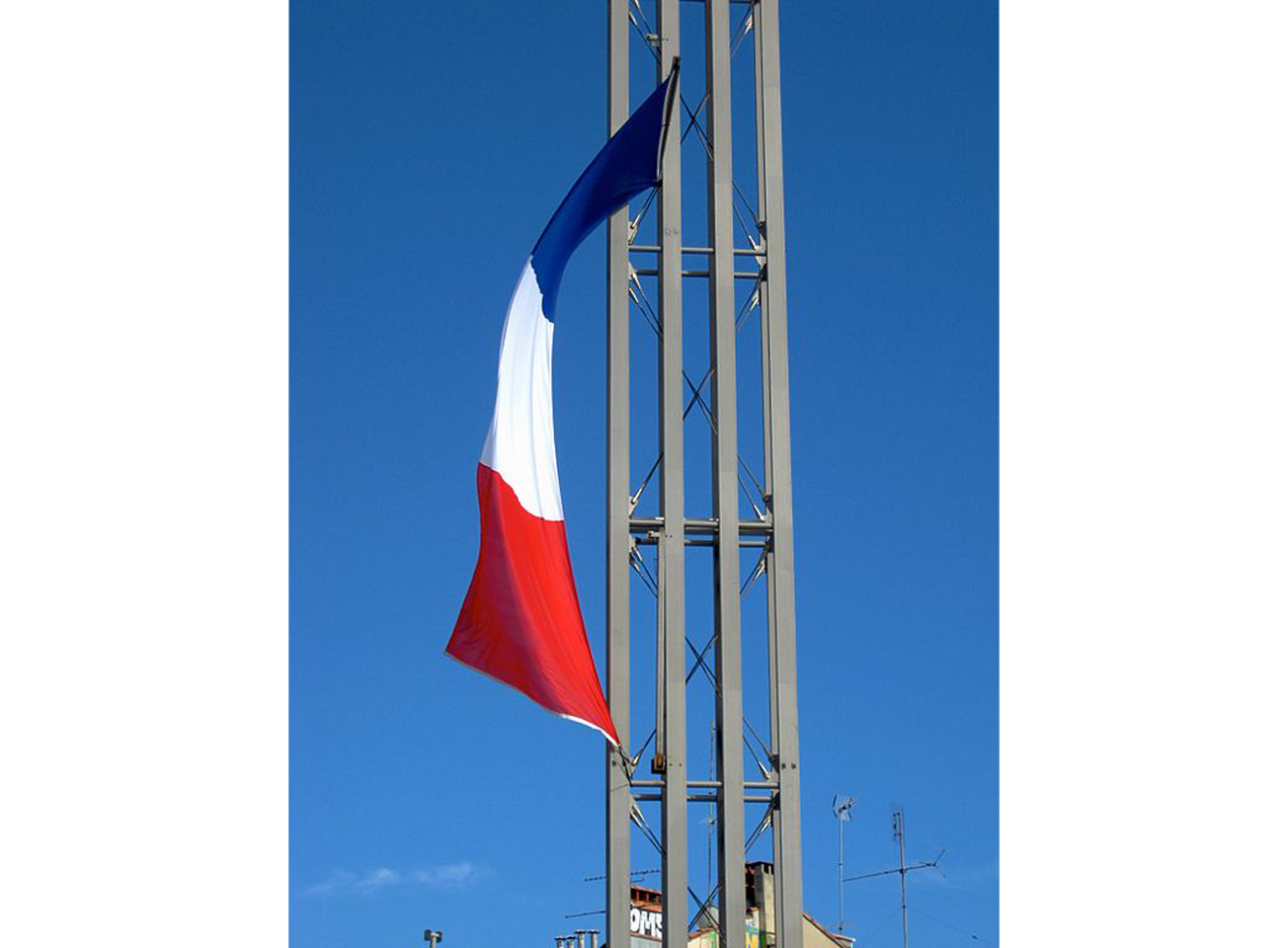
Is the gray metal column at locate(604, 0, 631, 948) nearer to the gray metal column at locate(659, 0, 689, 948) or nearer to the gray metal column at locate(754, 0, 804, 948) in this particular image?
the gray metal column at locate(659, 0, 689, 948)

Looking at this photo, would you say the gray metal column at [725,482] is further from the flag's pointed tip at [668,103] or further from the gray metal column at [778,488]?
the flag's pointed tip at [668,103]

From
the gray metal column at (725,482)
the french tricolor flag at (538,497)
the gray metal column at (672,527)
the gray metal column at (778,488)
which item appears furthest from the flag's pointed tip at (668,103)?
the gray metal column at (778,488)

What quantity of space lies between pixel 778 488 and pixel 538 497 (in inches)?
73.4

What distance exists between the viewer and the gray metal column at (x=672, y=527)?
13.7 meters

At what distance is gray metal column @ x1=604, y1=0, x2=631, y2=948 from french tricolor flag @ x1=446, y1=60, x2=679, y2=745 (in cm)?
58

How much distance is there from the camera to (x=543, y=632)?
1280cm

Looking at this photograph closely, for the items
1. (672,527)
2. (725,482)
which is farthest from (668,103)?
(672,527)

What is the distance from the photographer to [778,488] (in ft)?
46.6

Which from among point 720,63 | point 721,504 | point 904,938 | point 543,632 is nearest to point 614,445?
point 721,504

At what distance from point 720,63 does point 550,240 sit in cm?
215

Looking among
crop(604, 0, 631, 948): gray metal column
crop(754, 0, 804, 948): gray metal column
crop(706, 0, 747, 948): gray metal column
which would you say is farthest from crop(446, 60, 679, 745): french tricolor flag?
crop(754, 0, 804, 948): gray metal column

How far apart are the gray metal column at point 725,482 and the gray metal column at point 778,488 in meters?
0.27

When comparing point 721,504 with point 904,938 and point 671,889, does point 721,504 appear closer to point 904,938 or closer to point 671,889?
point 671,889
